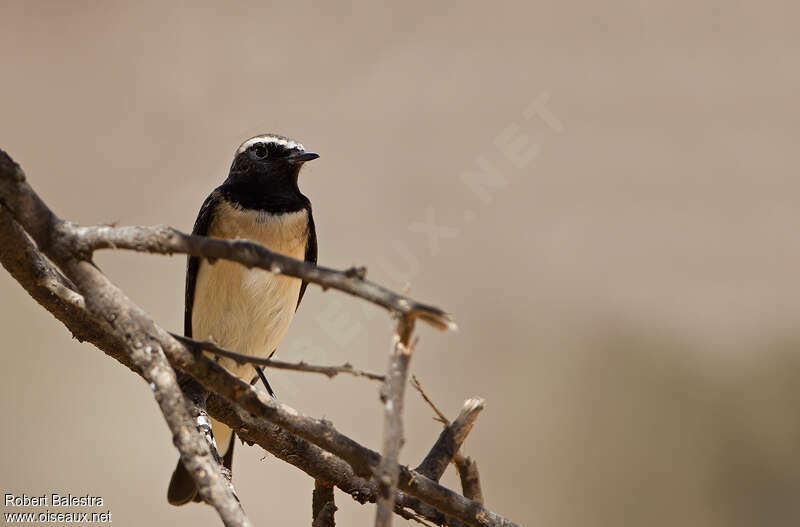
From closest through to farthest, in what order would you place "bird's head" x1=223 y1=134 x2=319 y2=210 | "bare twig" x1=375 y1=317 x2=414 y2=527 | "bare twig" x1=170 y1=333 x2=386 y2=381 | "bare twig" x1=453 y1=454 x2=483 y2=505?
1. "bare twig" x1=375 y1=317 x2=414 y2=527
2. "bare twig" x1=170 y1=333 x2=386 y2=381
3. "bare twig" x1=453 y1=454 x2=483 y2=505
4. "bird's head" x1=223 y1=134 x2=319 y2=210

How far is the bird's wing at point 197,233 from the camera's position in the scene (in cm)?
306

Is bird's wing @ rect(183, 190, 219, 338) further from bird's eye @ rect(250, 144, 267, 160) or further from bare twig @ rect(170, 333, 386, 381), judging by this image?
bare twig @ rect(170, 333, 386, 381)

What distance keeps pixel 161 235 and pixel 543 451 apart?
388cm

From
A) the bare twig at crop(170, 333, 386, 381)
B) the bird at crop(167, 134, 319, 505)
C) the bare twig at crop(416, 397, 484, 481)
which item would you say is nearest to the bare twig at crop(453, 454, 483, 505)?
the bare twig at crop(416, 397, 484, 481)

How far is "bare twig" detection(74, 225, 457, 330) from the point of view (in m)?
1.09

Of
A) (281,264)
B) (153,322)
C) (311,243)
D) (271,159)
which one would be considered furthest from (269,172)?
(281,264)

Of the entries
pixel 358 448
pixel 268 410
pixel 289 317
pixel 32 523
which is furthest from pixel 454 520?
pixel 32 523

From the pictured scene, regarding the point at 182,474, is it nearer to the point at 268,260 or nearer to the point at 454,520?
the point at 454,520

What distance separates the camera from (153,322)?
4.19ft

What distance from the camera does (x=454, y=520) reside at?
1.93 m

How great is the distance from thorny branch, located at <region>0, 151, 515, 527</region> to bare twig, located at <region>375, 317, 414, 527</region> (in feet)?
0.23

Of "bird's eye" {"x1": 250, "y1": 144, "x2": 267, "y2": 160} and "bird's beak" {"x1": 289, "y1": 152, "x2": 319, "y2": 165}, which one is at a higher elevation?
"bird's eye" {"x1": 250, "y1": 144, "x2": 267, "y2": 160}

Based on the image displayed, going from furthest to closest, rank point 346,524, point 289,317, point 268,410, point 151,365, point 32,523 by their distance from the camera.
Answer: point 346,524
point 32,523
point 289,317
point 268,410
point 151,365
